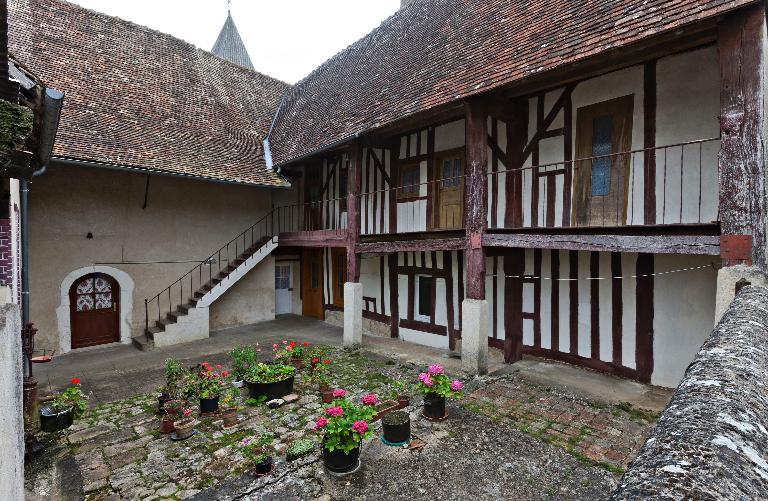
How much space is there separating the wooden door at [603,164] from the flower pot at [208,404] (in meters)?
6.37

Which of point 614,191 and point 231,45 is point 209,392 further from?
point 231,45

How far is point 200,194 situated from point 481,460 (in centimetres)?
1025

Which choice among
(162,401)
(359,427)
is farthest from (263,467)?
(162,401)

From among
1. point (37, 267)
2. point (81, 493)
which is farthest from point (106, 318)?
point (81, 493)

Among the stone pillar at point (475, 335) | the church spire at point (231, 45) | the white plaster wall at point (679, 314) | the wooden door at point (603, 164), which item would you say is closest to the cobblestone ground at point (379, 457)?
the stone pillar at point (475, 335)

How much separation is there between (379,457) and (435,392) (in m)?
1.17

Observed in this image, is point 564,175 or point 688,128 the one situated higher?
point 688,128

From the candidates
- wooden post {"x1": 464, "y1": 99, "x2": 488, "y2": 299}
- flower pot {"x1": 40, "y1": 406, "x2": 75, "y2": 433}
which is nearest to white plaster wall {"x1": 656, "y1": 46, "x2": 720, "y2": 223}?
wooden post {"x1": 464, "y1": 99, "x2": 488, "y2": 299}

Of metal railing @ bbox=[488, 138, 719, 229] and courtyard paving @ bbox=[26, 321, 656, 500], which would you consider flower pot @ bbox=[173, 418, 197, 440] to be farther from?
metal railing @ bbox=[488, 138, 719, 229]

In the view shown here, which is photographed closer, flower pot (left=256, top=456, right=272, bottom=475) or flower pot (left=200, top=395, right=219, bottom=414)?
flower pot (left=256, top=456, right=272, bottom=475)

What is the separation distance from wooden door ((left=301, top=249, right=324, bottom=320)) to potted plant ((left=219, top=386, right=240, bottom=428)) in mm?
6389

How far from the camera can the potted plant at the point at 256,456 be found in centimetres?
413

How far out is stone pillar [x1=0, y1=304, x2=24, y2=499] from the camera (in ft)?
7.09

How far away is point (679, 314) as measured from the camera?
5953 mm
